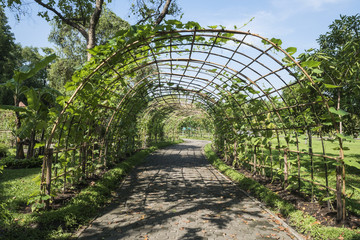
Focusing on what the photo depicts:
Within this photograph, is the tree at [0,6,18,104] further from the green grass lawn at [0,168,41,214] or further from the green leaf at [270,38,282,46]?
the green leaf at [270,38,282,46]

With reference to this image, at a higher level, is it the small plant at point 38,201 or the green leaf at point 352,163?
the green leaf at point 352,163

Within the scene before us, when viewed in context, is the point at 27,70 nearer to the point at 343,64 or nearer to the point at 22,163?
the point at 343,64

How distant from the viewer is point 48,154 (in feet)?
13.9

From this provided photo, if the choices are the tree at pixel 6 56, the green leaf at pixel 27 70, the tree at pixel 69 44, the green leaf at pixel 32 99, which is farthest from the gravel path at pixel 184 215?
the tree at pixel 6 56

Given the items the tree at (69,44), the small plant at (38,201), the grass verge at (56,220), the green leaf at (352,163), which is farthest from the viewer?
the tree at (69,44)

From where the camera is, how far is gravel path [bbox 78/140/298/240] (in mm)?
3779

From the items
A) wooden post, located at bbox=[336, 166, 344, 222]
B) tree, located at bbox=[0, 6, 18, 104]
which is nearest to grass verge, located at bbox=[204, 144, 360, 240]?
wooden post, located at bbox=[336, 166, 344, 222]

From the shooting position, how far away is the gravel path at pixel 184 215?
3.78 meters

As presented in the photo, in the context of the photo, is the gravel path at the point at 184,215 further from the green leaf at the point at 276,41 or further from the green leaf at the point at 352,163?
the green leaf at the point at 276,41

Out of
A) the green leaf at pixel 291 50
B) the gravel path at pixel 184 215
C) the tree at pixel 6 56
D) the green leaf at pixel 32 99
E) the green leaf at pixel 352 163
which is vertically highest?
the tree at pixel 6 56

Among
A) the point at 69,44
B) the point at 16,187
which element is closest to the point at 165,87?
the point at 16,187

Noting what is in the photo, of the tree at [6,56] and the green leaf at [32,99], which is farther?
the tree at [6,56]

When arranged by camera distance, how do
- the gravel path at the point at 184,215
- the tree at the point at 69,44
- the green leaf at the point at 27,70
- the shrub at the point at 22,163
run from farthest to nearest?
the tree at the point at 69,44
the shrub at the point at 22,163
the gravel path at the point at 184,215
the green leaf at the point at 27,70

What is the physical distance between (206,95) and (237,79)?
3.91 meters
